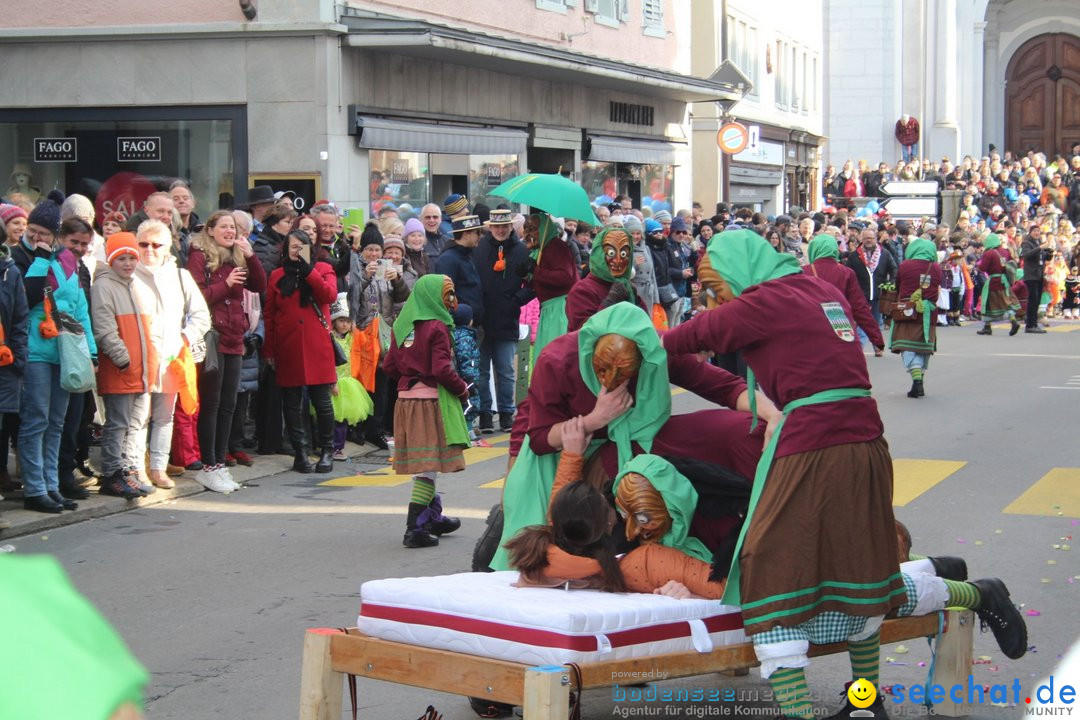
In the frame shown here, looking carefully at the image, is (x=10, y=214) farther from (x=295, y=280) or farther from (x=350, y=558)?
(x=350, y=558)

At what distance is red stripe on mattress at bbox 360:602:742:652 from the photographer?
15.4ft

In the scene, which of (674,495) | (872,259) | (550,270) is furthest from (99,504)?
(872,259)

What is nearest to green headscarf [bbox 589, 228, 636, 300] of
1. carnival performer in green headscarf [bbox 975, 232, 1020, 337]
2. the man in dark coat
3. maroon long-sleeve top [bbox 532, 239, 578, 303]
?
maroon long-sleeve top [bbox 532, 239, 578, 303]

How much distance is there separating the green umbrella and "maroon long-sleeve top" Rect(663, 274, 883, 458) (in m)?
3.47

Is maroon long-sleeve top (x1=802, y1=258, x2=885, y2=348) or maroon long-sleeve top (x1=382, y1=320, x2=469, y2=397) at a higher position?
maroon long-sleeve top (x1=802, y1=258, x2=885, y2=348)

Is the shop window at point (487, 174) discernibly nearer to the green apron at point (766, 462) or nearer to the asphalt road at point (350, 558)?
the asphalt road at point (350, 558)

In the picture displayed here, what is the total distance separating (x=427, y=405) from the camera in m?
9.20

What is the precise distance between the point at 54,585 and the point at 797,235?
25254 mm

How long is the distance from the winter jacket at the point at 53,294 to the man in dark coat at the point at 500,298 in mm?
4790

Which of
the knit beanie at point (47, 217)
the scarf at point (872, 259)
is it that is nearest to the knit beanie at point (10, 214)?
the knit beanie at point (47, 217)

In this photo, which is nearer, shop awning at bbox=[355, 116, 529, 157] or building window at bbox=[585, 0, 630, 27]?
shop awning at bbox=[355, 116, 529, 157]

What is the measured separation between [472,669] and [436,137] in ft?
54.7

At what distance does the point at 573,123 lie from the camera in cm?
2638

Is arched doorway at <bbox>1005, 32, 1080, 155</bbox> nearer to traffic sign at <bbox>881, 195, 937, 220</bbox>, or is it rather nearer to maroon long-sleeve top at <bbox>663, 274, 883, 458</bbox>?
Answer: traffic sign at <bbox>881, 195, 937, 220</bbox>
